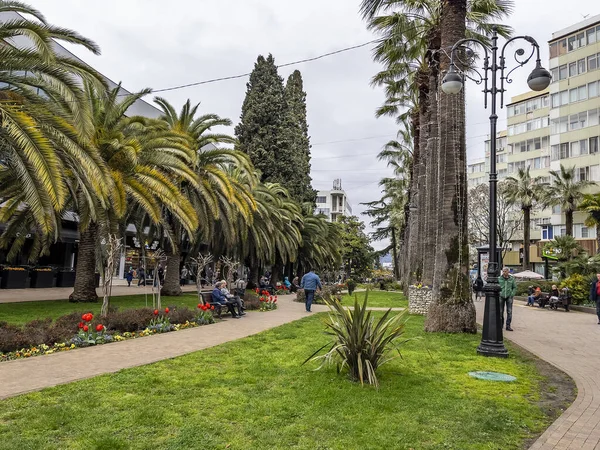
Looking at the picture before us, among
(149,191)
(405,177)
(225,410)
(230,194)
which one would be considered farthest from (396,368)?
(405,177)

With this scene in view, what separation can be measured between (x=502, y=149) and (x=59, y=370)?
222ft

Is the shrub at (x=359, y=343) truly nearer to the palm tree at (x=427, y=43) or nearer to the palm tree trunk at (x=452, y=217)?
the palm tree trunk at (x=452, y=217)

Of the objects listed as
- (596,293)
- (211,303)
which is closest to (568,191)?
(596,293)

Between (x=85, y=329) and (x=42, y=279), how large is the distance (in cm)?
1988

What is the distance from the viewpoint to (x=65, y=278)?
1121 inches

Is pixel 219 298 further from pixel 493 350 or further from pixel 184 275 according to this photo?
pixel 184 275

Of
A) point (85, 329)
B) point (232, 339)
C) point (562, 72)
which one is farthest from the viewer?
point (562, 72)

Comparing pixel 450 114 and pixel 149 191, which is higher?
pixel 450 114

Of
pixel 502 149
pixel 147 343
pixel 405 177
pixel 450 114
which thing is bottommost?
pixel 147 343

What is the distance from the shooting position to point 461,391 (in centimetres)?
609

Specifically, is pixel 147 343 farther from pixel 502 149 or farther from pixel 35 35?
pixel 502 149

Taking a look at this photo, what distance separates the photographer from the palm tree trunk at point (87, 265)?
17781mm

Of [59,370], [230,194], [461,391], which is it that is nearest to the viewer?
[461,391]

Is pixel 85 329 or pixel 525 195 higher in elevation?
pixel 525 195
